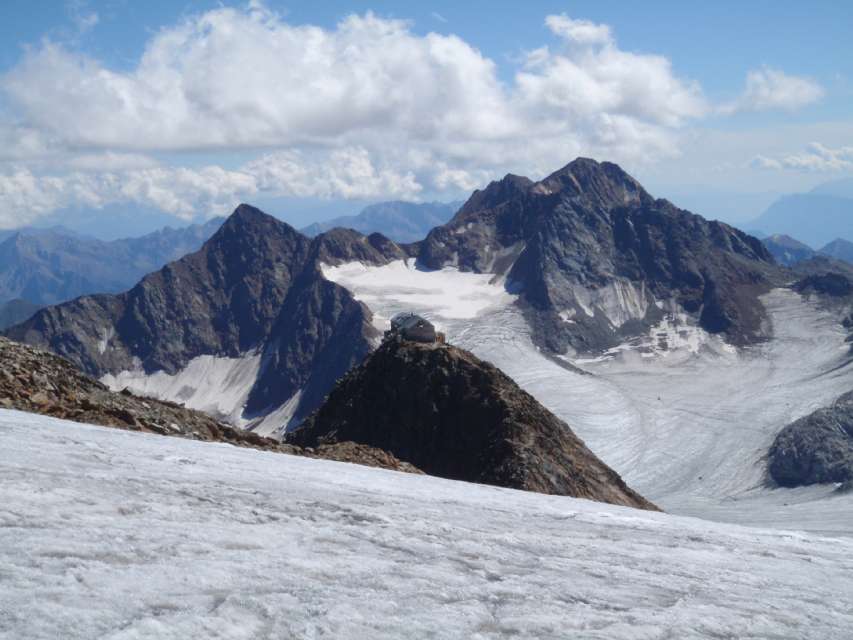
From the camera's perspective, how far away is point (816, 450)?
87.6 metres

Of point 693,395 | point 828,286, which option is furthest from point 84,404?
point 828,286

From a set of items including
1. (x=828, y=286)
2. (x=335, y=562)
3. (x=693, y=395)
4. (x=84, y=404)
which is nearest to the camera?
(x=335, y=562)

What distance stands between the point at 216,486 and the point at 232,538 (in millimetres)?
2392

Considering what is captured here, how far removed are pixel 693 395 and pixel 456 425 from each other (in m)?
102

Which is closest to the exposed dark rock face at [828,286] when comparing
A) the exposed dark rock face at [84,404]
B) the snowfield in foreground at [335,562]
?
the exposed dark rock face at [84,404]

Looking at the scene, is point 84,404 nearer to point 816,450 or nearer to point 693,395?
point 816,450

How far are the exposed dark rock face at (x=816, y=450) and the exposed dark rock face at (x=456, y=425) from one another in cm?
5711

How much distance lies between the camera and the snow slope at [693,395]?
81938 mm

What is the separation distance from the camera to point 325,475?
528 inches

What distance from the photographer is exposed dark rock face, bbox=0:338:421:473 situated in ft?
52.7

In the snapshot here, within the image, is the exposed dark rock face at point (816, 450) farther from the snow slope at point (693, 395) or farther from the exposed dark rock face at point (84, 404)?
the exposed dark rock face at point (84, 404)

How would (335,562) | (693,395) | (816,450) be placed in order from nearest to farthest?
1. (335,562)
2. (816,450)
3. (693,395)

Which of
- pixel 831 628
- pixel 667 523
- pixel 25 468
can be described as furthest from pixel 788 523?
pixel 25 468

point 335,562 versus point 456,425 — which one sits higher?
point 335,562
